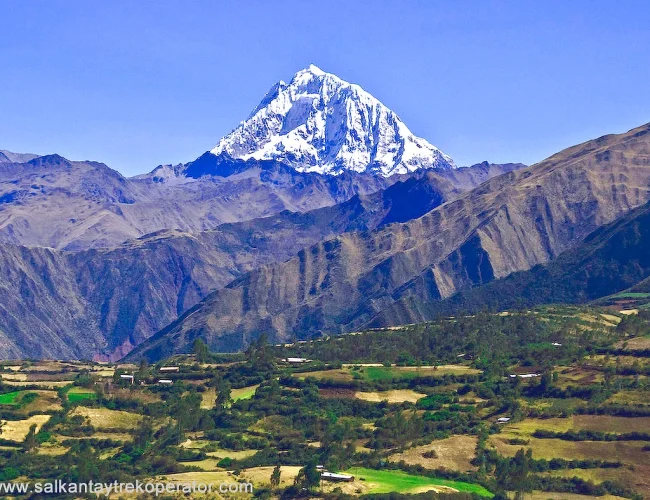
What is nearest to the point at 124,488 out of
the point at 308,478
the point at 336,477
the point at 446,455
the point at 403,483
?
the point at 308,478

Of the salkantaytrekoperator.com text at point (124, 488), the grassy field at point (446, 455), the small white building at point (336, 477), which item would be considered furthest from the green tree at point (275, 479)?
the grassy field at point (446, 455)

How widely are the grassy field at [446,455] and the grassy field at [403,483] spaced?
19.6ft

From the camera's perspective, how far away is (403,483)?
17338cm

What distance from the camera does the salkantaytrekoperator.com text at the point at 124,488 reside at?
168 meters

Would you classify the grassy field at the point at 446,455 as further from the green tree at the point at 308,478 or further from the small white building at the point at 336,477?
the green tree at the point at 308,478

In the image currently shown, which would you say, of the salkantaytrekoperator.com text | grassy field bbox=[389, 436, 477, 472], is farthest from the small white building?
grassy field bbox=[389, 436, 477, 472]

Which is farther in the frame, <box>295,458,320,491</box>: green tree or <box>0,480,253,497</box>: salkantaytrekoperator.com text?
<box>295,458,320,491</box>: green tree

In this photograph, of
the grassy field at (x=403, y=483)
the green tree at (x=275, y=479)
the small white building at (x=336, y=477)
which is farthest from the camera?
the small white building at (x=336, y=477)

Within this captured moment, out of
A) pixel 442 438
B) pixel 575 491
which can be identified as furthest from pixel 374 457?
pixel 575 491

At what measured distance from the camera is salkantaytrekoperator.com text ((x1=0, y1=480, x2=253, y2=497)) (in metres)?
168

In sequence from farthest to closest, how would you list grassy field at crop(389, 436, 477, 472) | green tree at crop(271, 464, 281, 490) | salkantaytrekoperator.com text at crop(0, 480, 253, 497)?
grassy field at crop(389, 436, 477, 472)
green tree at crop(271, 464, 281, 490)
salkantaytrekoperator.com text at crop(0, 480, 253, 497)

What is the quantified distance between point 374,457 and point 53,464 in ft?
174

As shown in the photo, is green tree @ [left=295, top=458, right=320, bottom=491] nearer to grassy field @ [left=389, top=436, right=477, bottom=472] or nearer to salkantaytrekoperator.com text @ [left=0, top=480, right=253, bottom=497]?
salkantaytrekoperator.com text @ [left=0, top=480, right=253, bottom=497]

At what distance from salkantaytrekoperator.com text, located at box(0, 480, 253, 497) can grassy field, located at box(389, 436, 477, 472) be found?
30.5 metres
